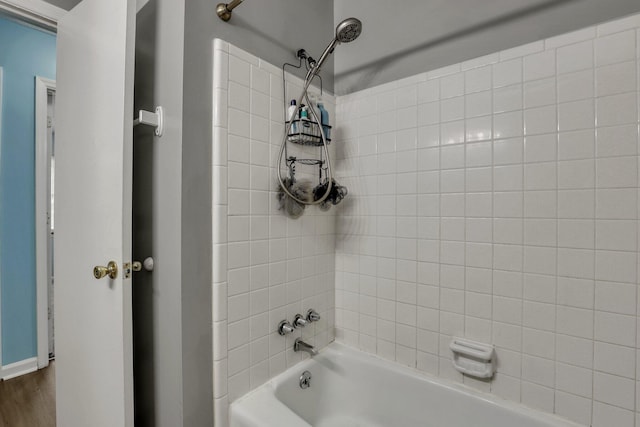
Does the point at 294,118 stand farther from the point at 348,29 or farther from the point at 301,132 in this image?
the point at 348,29

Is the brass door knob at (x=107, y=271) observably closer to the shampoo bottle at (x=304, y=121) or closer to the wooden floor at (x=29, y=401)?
the shampoo bottle at (x=304, y=121)

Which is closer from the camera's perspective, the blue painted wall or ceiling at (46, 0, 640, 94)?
ceiling at (46, 0, 640, 94)

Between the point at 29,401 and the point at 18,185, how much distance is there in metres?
1.49

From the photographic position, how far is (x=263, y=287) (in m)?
1.21

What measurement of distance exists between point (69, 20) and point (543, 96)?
1.90m

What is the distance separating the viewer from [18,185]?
2.10m

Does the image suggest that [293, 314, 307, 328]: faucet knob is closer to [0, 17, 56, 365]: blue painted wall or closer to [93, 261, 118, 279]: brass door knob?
[93, 261, 118, 279]: brass door knob

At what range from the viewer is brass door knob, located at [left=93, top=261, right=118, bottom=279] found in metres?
0.96

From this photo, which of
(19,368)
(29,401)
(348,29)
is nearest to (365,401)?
(348,29)

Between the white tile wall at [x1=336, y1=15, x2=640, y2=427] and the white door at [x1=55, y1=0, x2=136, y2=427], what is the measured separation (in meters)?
1.06

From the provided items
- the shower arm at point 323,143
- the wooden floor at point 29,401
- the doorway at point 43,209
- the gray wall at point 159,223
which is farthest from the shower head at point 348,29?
the wooden floor at point 29,401

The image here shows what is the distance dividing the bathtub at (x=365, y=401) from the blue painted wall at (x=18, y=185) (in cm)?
216

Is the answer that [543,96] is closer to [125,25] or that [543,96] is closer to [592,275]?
[592,275]

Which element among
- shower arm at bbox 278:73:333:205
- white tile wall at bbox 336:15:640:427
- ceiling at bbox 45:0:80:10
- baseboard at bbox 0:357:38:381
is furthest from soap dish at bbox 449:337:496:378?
baseboard at bbox 0:357:38:381
